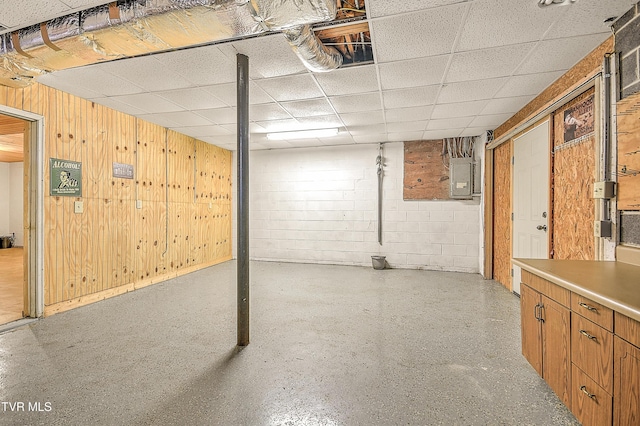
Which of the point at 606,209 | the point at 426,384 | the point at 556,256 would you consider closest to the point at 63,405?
the point at 426,384

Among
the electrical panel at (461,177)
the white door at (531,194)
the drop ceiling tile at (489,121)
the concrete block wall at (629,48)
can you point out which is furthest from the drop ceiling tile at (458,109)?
the concrete block wall at (629,48)

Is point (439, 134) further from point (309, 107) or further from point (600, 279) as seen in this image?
point (600, 279)

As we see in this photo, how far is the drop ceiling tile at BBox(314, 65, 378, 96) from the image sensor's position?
9.59 ft

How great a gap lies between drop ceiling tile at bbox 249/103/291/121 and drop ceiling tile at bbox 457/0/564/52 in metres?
2.35

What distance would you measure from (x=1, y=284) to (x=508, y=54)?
714 centimetres

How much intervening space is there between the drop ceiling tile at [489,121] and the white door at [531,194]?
46 cm

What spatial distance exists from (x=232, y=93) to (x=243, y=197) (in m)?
1.57

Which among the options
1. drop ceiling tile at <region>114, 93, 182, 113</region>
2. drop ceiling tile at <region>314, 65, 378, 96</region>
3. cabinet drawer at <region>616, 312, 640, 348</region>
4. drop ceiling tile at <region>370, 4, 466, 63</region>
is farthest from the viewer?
drop ceiling tile at <region>114, 93, 182, 113</region>

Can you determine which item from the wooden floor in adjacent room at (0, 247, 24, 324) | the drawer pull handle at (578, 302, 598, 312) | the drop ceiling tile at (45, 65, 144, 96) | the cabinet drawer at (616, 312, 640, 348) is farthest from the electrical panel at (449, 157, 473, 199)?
the wooden floor in adjacent room at (0, 247, 24, 324)

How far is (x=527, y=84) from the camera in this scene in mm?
3174

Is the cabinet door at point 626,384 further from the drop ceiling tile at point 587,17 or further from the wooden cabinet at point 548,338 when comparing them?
the drop ceiling tile at point 587,17

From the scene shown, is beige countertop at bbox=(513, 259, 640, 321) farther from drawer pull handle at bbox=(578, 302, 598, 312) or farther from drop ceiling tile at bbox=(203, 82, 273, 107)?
drop ceiling tile at bbox=(203, 82, 273, 107)

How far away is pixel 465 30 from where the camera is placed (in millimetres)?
2246

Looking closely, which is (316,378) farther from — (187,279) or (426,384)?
(187,279)
